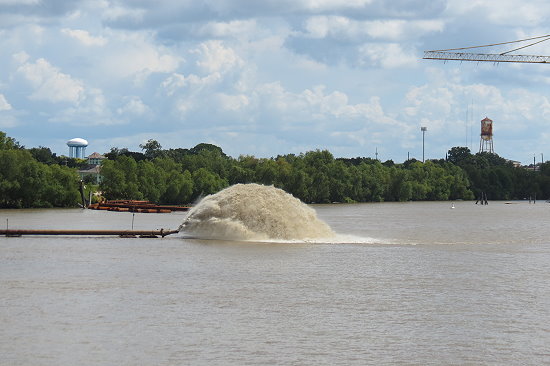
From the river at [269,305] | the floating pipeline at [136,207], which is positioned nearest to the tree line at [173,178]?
the floating pipeline at [136,207]

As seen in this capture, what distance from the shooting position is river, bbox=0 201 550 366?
22.3 m

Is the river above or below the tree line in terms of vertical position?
below

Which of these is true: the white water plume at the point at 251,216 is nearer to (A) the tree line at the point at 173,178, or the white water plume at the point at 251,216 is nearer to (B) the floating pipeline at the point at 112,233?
(B) the floating pipeline at the point at 112,233

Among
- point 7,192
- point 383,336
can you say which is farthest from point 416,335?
point 7,192

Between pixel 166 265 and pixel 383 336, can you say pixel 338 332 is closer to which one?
pixel 383 336

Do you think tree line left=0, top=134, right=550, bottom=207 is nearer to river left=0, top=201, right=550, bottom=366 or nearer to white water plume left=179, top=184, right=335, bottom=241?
white water plume left=179, top=184, right=335, bottom=241

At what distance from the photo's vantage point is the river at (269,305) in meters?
22.3

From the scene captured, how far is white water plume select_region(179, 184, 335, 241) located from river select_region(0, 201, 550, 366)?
4.10ft

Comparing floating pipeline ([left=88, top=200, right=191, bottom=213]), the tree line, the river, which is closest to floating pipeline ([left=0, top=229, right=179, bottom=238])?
the river

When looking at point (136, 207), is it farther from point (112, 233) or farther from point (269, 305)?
point (269, 305)

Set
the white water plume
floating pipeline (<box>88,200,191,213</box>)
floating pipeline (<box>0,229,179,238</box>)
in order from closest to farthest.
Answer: the white water plume < floating pipeline (<box>0,229,179,238</box>) < floating pipeline (<box>88,200,191,213</box>)

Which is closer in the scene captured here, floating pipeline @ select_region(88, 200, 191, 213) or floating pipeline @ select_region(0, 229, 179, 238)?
floating pipeline @ select_region(0, 229, 179, 238)

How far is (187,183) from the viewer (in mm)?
157250

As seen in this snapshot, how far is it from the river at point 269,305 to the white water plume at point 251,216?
1250mm
